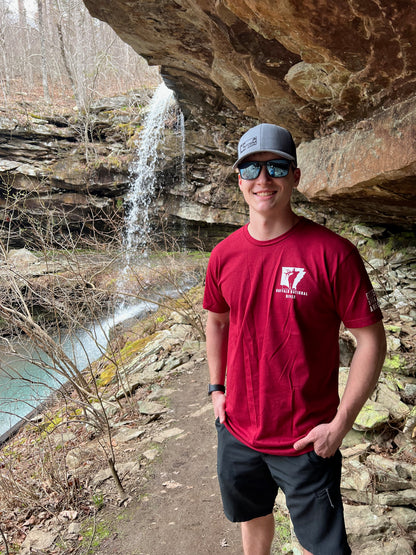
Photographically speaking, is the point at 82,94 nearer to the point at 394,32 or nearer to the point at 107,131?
the point at 107,131

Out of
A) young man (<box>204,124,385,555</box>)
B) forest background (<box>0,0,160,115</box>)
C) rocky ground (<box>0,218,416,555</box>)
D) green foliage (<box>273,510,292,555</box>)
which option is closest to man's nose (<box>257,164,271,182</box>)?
young man (<box>204,124,385,555</box>)

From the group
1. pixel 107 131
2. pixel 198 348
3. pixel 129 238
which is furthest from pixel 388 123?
pixel 107 131

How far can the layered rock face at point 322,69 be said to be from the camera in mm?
2762

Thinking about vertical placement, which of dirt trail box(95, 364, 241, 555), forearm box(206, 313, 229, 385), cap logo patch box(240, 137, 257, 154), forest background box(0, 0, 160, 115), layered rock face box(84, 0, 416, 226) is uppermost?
forest background box(0, 0, 160, 115)

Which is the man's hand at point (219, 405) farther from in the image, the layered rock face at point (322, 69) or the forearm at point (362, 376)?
the layered rock face at point (322, 69)

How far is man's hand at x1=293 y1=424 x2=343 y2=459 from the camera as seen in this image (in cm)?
158

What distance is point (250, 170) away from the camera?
5.78 ft

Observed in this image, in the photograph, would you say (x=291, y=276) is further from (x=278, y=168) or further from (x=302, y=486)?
(x=302, y=486)

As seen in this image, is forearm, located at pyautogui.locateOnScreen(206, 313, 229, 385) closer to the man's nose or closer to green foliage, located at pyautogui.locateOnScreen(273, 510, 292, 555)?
the man's nose

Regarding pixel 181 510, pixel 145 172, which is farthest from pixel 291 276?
pixel 145 172

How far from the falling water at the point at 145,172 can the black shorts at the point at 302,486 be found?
13.9 meters

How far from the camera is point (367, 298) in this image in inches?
60.7

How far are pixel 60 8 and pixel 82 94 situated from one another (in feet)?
15.0

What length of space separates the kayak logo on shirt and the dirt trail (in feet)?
7.58
